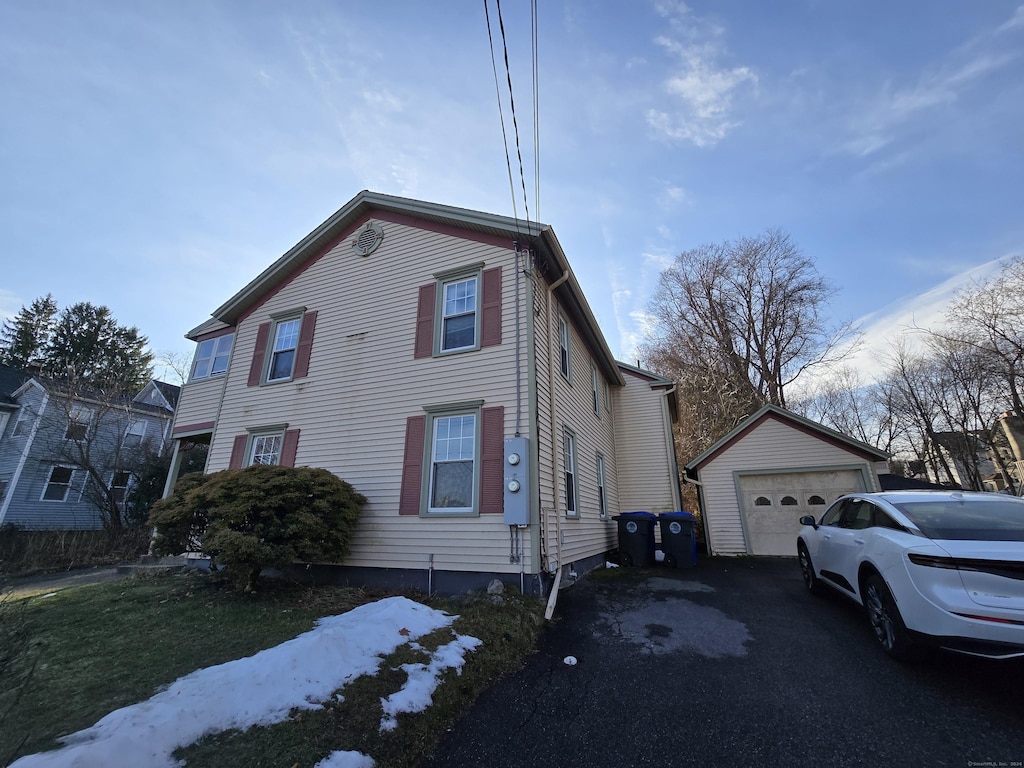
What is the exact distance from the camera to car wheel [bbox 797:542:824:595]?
6.22 meters

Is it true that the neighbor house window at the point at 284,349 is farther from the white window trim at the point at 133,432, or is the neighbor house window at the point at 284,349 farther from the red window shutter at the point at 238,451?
the white window trim at the point at 133,432

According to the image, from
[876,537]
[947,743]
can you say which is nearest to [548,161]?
[876,537]

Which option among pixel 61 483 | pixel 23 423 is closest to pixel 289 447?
pixel 61 483

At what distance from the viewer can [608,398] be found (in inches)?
562

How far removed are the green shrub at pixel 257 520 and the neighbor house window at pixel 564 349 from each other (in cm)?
516

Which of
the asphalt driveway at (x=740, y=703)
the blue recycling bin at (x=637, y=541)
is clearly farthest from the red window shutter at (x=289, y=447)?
the blue recycling bin at (x=637, y=541)

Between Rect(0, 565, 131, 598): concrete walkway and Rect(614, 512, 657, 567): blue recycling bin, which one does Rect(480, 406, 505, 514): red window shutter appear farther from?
Rect(0, 565, 131, 598): concrete walkway

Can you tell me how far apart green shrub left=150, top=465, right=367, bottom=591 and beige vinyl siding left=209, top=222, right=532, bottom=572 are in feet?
2.99

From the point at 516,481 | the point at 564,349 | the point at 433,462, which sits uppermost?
the point at 564,349

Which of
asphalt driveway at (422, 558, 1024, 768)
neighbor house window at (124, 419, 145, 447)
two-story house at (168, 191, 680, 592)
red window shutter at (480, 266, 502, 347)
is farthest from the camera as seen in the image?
neighbor house window at (124, 419, 145, 447)

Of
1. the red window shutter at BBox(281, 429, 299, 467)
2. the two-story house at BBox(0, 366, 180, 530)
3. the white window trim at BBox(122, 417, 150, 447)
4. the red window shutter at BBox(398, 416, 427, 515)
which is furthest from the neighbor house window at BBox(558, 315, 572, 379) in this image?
the white window trim at BBox(122, 417, 150, 447)

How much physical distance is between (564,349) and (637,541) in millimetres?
4898

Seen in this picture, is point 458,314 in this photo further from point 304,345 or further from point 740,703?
point 740,703

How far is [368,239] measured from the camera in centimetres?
988
